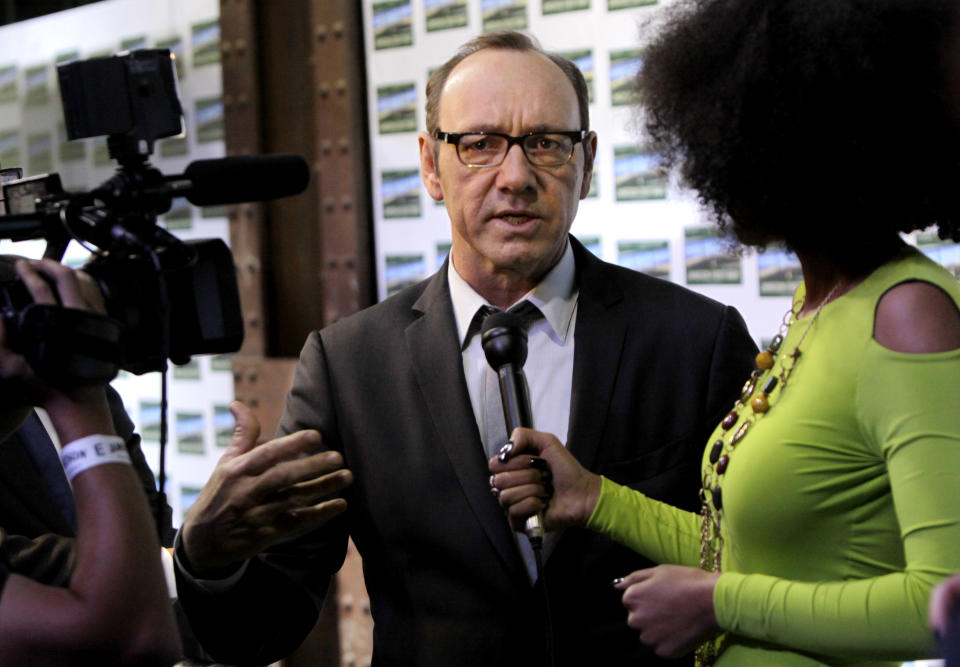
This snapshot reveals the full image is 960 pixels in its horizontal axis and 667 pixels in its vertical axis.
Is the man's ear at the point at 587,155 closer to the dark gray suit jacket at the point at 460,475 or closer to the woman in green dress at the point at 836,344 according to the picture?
the dark gray suit jacket at the point at 460,475

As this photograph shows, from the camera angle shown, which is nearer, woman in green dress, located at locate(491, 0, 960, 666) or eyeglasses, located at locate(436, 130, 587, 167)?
woman in green dress, located at locate(491, 0, 960, 666)

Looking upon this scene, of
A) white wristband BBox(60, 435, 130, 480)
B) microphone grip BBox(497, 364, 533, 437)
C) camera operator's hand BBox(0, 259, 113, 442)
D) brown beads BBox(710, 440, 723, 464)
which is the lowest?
Result: brown beads BBox(710, 440, 723, 464)

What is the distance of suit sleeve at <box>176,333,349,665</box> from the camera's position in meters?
1.94

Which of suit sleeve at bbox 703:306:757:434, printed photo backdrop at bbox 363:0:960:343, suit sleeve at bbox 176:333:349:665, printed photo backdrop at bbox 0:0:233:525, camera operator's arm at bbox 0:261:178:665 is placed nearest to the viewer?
camera operator's arm at bbox 0:261:178:665

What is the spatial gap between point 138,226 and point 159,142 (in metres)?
2.47

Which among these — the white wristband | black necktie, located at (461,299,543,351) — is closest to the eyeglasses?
black necktie, located at (461,299,543,351)

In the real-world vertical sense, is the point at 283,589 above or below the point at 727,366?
below

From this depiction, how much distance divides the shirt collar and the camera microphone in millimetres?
702

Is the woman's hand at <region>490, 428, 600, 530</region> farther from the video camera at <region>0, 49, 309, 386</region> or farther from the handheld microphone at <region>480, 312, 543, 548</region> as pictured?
the video camera at <region>0, 49, 309, 386</region>

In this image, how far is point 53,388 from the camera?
133cm

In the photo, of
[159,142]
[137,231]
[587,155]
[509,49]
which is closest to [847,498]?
[137,231]

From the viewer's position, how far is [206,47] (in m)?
3.51

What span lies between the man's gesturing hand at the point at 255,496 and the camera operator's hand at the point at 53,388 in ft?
1.25

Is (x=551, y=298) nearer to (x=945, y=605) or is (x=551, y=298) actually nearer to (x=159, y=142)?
(x=945, y=605)
